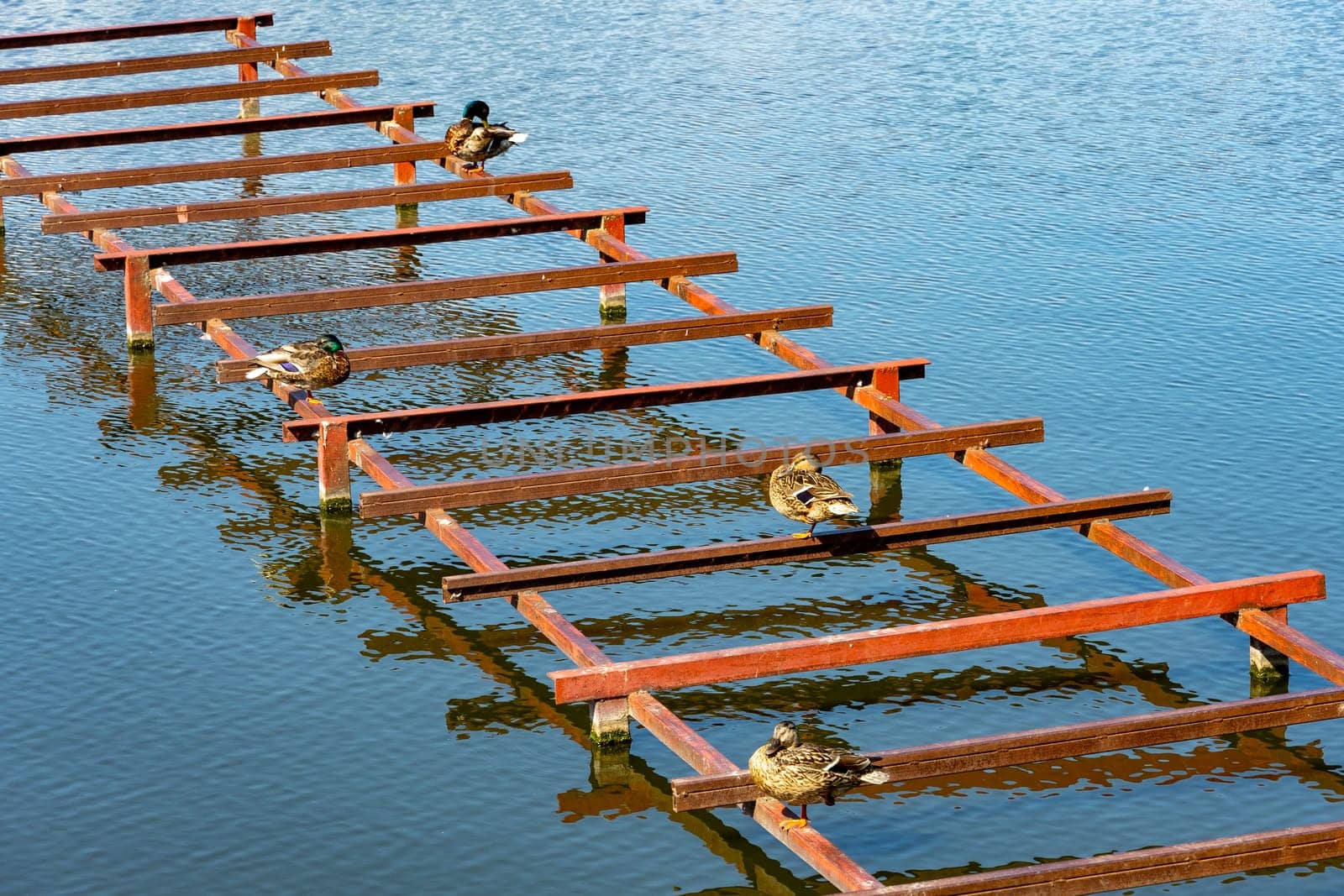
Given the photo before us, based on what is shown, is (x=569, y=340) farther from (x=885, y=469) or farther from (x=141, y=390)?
(x=141, y=390)

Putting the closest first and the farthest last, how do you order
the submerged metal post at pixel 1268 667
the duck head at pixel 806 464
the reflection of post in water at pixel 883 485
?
the submerged metal post at pixel 1268 667
the duck head at pixel 806 464
the reflection of post in water at pixel 883 485

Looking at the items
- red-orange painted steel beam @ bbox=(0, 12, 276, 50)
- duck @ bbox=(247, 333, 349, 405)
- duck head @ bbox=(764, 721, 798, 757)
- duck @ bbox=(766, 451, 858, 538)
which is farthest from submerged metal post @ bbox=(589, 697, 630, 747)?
red-orange painted steel beam @ bbox=(0, 12, 276, 50)

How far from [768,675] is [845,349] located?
9.43 metres

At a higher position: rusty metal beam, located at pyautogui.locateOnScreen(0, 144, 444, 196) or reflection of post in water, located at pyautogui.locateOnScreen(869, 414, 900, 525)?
rusty metal beam, located at pyautogui.locateOnScreen(0, 144, 444, 196)

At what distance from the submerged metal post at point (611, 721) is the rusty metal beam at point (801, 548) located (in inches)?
67.1

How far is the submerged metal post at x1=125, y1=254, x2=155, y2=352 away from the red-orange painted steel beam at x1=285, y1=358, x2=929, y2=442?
Answer: 541 centimetres

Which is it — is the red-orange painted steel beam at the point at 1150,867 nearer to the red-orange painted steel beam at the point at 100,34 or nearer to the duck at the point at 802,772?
the duck at the point at 802,772

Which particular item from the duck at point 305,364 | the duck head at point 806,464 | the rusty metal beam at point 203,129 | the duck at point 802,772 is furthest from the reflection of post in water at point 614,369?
the duck at point 802,772

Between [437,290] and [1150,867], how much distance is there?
13771 mm

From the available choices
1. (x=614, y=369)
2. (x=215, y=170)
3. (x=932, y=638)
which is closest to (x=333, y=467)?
(x=614, y=369)

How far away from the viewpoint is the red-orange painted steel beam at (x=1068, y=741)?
14.4m

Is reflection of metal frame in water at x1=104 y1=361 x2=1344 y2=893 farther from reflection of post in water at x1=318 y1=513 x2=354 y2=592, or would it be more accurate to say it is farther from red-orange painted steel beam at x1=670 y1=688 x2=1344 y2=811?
red-orange painted steel beam at x1=670 y1=688 x2=1344 y2=811

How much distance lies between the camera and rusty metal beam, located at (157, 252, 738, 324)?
2436 cm

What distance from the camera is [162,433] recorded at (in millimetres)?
23469
